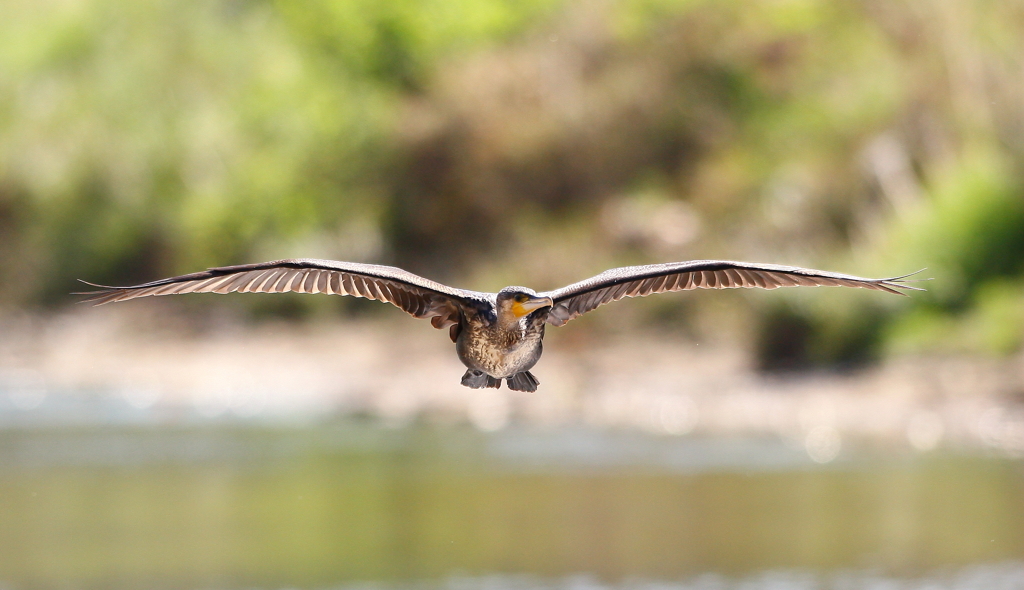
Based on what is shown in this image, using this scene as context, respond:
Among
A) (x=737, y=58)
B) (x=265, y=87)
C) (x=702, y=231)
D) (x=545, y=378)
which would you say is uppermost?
(x=265, y=87)

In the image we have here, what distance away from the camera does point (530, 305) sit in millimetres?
7242

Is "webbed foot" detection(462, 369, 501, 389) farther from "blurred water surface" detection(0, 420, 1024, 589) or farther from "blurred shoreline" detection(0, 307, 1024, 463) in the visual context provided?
"blurred shoreline" detection(0, 307, 1024, 463)

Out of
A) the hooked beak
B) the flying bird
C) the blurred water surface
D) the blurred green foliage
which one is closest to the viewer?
the hooked beak

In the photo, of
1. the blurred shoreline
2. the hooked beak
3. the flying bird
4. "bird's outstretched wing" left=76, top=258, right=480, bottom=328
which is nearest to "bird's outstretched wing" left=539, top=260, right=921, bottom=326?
the flying bird

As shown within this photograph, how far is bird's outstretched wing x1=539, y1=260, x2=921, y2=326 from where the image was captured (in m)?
7.56

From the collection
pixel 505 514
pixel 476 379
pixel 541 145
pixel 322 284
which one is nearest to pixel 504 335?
pixel 476 379

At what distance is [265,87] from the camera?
3350cm

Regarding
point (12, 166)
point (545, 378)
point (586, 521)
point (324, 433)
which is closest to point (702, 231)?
point (545, 378)

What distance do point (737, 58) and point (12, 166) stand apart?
1557cm

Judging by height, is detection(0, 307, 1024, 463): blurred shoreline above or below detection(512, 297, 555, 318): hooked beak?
above

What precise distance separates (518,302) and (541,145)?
2214cm

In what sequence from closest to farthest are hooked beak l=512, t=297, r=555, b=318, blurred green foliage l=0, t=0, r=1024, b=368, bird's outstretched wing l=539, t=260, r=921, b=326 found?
1. hooked beak l=512, t=297, r=555, b=318
2. bird's outstretched wing l=539, t=260, r=921, b=326
3. blurred green foliage l=0, t=0, r=1024, b=368

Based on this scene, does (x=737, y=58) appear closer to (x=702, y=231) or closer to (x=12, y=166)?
(x=702, y=231)

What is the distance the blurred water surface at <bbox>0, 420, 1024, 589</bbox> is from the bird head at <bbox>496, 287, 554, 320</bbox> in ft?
21.7
